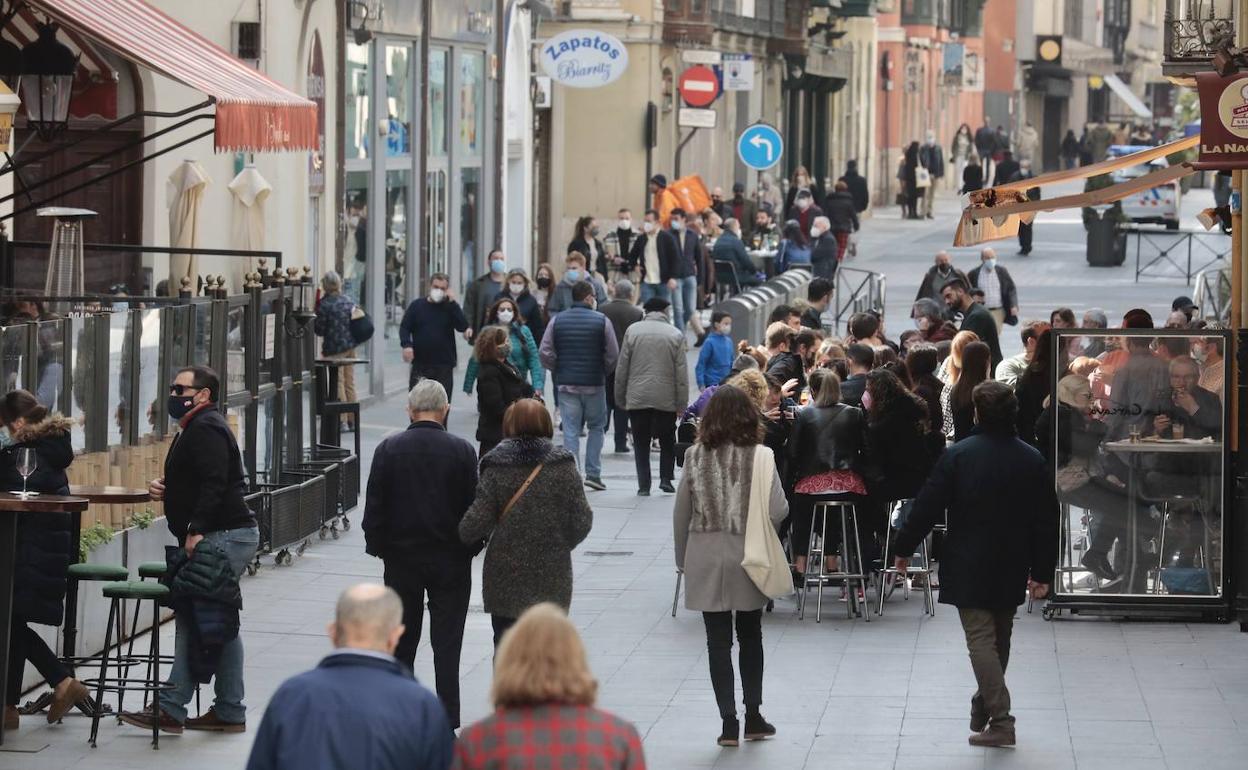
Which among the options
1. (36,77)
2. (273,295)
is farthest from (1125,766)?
(36,77)

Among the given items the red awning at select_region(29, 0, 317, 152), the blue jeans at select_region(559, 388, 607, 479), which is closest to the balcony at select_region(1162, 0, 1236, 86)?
the blue jeans at select_region(559, 388, 607, 479)

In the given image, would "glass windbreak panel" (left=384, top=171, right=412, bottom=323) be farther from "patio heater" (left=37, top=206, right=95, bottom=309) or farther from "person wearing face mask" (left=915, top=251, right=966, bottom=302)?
"patio heater" (left=37, top=206, right=95, bottom=309)

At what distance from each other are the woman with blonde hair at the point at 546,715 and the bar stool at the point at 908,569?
25.5 feet

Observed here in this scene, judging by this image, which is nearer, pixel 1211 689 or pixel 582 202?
pixel 1211 689

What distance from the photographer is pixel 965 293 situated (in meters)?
20.3

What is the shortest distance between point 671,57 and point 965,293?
69.5ft

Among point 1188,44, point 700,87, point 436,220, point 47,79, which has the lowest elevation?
point 436,220

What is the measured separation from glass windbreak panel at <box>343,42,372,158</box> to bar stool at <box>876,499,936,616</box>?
11683 mm

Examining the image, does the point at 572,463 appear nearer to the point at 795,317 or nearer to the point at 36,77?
the point at 36,77

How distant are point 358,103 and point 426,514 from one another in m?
15.9

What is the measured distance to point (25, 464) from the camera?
32.1 ft

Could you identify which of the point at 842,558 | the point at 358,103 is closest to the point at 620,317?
the point at 358,103

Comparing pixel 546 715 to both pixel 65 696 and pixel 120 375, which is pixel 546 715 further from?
pixel 120 375

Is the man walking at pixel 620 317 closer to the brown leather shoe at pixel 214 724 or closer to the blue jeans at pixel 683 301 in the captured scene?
the blue jeans at pixel 683 301
